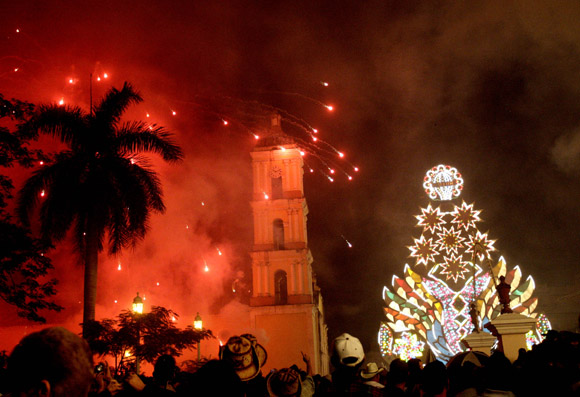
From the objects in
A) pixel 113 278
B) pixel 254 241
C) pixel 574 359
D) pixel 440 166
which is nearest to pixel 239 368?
pixel 574 359

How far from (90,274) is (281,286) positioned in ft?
82.0

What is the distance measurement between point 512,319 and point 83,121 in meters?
13.8

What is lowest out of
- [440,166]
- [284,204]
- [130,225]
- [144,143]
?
[130,225]

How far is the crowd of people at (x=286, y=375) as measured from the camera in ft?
7.92

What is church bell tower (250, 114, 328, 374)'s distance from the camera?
118ft

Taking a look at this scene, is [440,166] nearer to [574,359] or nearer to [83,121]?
[83,121]

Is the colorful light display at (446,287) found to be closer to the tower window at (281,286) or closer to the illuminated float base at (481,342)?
the tower window at (281,286)

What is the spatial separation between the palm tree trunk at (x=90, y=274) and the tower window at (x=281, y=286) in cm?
2400

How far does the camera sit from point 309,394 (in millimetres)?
6992

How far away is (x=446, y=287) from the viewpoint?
43594 millimetres

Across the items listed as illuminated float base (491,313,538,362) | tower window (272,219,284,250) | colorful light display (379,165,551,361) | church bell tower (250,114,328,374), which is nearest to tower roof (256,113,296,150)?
church bell tower (250,114,328,374)

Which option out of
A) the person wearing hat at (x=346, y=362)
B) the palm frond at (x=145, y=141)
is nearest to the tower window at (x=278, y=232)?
the palm frond at (x=145, y=141)

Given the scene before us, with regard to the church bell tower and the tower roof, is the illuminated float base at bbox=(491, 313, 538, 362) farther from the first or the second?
the tower roof

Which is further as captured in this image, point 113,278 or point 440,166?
point 440,166
